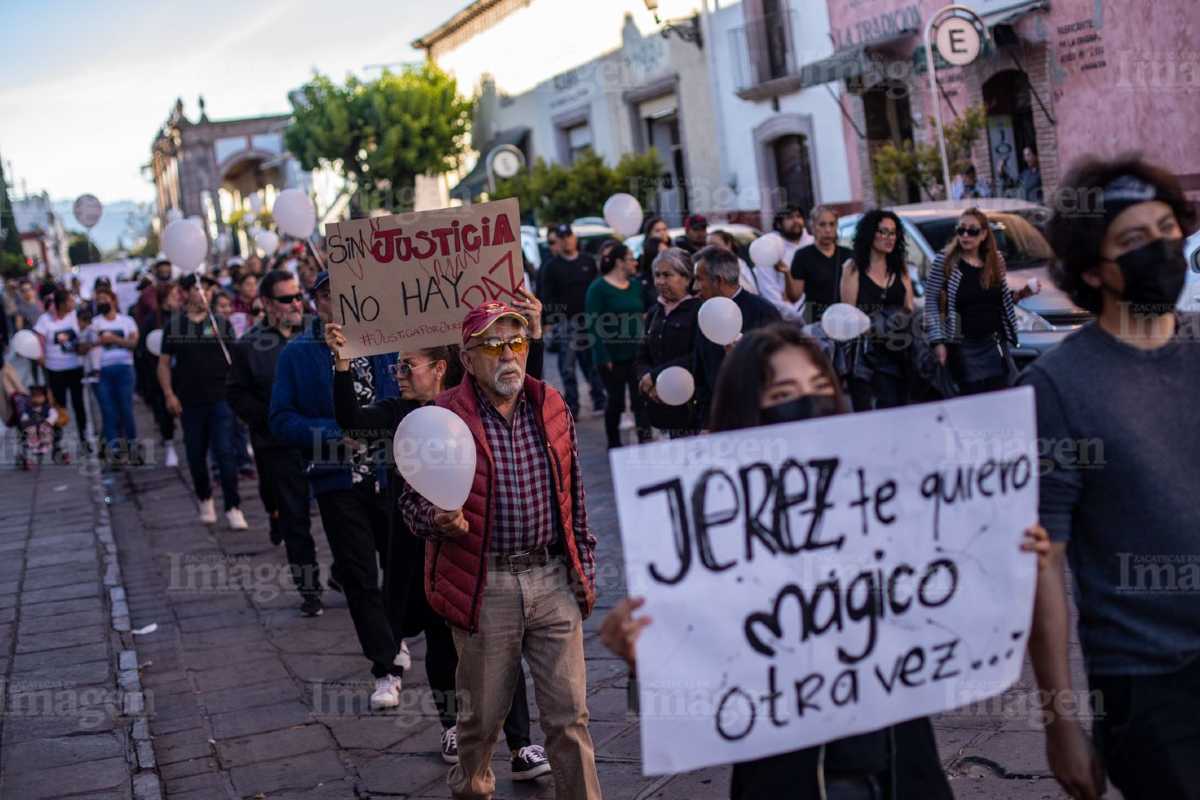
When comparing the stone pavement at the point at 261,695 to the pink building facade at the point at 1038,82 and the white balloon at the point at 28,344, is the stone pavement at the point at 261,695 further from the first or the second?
the pink building facade at the point at 1038,82

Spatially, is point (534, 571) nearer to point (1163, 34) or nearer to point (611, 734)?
point (611, 734)

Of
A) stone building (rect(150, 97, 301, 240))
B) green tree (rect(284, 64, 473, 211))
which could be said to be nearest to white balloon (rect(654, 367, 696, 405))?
green tree (rect(284, 64, 473, 211))

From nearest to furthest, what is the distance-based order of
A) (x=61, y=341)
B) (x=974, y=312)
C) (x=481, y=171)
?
(x=974, y=312) → (x=61, y=341) → (x=481, y=171)

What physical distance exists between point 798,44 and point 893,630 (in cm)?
2321

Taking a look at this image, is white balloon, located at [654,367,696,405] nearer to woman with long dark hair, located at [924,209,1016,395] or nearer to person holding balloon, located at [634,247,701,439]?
person holding balloon, located at [634,247,701,439]

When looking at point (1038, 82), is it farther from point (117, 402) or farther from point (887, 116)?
point (117, 402)

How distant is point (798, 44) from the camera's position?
82.1 feet

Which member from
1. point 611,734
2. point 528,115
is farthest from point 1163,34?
point 528,115

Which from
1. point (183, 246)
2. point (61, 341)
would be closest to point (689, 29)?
point (61, 341)

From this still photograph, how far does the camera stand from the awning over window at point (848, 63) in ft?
72.5

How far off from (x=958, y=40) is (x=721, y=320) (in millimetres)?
11697

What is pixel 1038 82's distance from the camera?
65.1ft

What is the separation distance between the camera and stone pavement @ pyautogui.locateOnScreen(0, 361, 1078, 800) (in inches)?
200

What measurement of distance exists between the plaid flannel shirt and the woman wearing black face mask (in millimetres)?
1709
